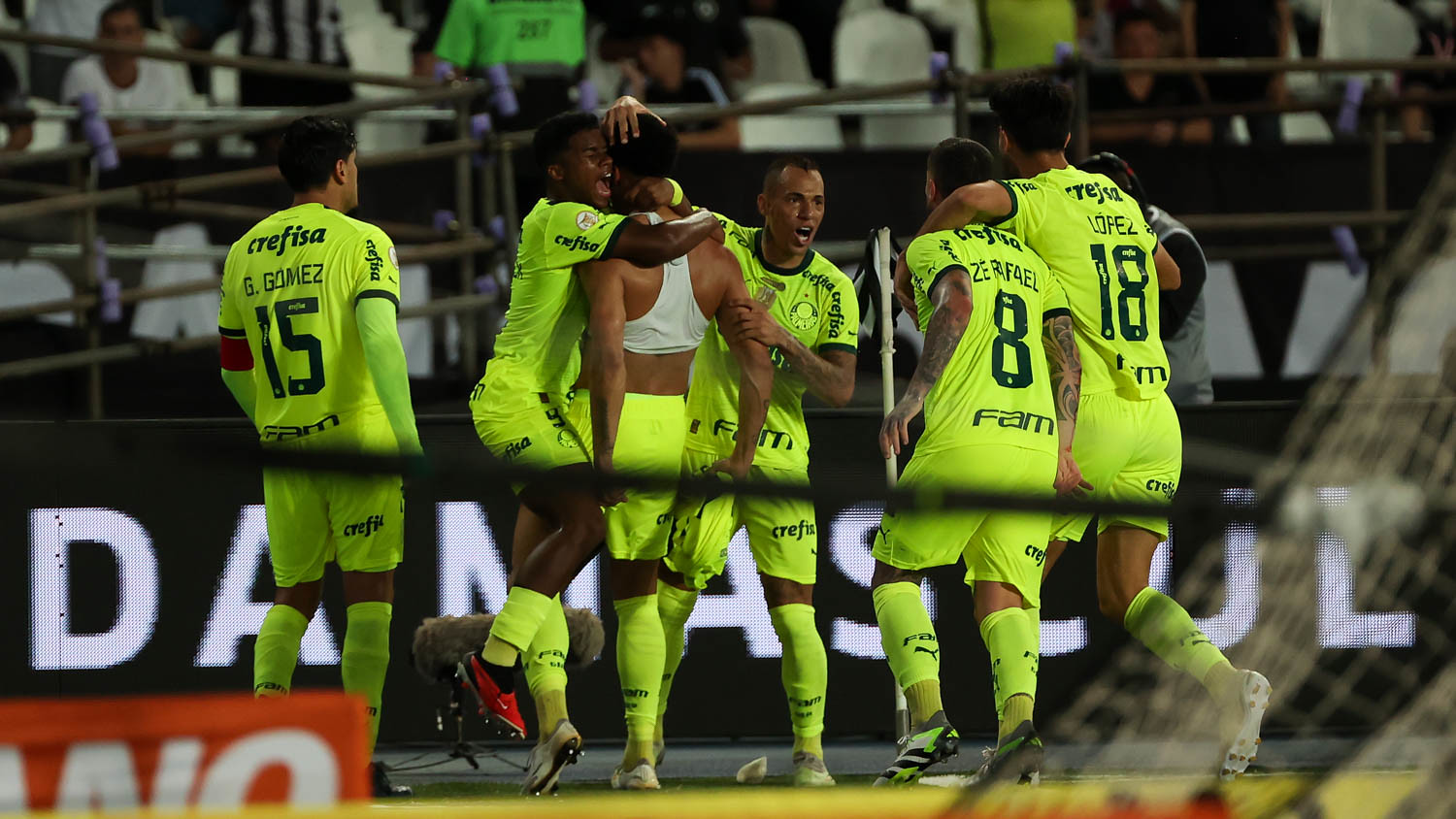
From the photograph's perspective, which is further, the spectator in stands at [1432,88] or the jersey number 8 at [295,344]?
the spectator in stands at [1432,88]

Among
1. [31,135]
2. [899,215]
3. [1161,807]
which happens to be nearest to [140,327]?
[31,135]

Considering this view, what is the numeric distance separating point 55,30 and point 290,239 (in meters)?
5.86

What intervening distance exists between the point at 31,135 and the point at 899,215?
5.15m

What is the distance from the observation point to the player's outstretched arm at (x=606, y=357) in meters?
6.40

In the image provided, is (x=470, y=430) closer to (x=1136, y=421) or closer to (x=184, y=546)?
(x=184, y=546)

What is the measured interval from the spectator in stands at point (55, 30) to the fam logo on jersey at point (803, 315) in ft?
19.8

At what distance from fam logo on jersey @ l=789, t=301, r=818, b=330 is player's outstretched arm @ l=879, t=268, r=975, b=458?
0.81 m

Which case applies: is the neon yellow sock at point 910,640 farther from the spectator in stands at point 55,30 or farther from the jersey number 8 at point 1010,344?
the spectator in stands at point 55,30

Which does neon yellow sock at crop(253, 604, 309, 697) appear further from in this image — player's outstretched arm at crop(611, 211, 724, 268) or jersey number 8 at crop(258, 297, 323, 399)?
player's outstretched arm at crop(611, 211, 724, 268)

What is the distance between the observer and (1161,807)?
3129 mm

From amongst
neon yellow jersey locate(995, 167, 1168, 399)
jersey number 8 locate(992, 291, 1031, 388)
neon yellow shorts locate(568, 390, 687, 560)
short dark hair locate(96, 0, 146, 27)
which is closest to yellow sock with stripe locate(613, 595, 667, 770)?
neon yellow shorts locate(568, 390, 687, 560)

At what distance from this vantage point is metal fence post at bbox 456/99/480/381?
952 cm

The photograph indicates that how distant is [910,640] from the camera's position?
6453mm

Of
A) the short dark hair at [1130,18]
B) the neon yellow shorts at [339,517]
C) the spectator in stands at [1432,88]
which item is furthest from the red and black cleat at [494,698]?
the spectator in stands at [1432,88]
